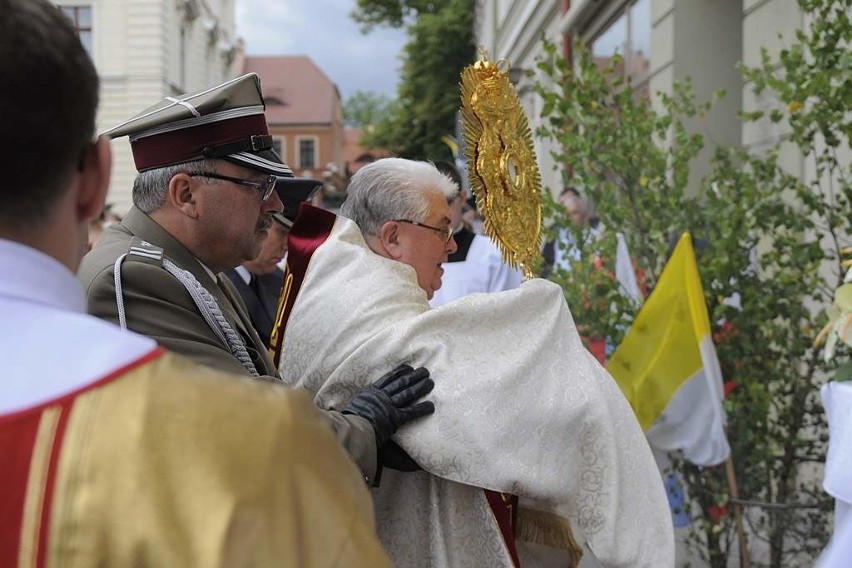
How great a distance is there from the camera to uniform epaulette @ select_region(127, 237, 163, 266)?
7.08 feet

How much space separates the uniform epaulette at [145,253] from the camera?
7.08ft

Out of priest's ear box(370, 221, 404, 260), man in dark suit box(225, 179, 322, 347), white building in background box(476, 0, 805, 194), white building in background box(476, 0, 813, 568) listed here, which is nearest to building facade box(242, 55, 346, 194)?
white building in background box(476, 0, 805, 194)

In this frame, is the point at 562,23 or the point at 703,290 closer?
the point at 703,290

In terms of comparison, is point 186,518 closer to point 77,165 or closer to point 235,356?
point 77,165

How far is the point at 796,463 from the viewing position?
4539 millimetres

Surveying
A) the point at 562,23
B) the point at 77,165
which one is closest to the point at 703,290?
the point at 77,165

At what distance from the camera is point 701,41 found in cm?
851

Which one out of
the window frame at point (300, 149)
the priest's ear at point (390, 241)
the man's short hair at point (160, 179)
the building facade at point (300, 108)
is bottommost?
the priest's ear at point (390, 241)

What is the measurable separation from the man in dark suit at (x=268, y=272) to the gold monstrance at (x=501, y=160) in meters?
1.70

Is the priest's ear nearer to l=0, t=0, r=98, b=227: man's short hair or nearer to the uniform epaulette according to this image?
the uniform epaulette

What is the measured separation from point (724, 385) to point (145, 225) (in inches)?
119

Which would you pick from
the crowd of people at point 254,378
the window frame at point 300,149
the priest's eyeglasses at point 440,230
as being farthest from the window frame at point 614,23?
the window frame at point 300,149

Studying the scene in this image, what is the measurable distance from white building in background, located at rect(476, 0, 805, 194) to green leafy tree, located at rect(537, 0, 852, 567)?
1.03 feet

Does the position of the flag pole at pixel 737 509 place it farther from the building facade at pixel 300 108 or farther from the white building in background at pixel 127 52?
the building facade at pixel 300 108
